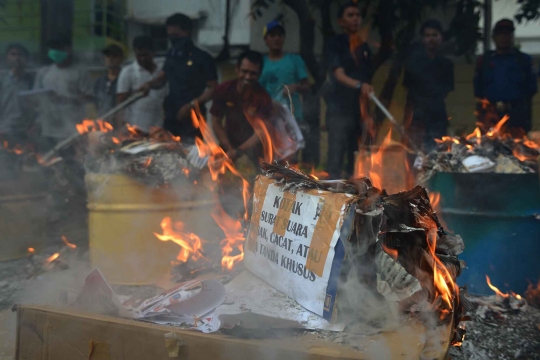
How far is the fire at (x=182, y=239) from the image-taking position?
12.4 feet

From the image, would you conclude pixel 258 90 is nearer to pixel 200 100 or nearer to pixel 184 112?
pixel 200 100

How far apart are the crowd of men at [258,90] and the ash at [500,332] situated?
2.60 meters

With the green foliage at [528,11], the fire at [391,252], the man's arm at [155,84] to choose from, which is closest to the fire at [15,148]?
the man's arm at [155,84]

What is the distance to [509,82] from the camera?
5781 millimetres

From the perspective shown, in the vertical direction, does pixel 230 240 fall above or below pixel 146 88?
below

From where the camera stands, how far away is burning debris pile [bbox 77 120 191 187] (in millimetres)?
3768

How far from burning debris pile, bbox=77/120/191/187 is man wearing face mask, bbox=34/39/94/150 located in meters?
2.84

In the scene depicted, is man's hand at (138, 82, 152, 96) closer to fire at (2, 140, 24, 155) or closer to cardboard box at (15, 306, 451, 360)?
fire at (2, 140, 24, 155)

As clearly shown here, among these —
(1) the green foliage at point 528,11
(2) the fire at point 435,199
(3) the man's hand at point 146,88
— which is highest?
(1) the green foliage at point 528,11

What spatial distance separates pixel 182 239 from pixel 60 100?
3.81m

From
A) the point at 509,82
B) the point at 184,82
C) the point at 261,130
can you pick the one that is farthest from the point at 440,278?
the point at 184,82

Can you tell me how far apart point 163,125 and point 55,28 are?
9.51 ft

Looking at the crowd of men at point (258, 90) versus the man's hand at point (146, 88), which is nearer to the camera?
the crowd of men at point (258, 90)

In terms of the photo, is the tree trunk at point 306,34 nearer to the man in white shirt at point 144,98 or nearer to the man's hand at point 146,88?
the man in white shirt at point 144,98
